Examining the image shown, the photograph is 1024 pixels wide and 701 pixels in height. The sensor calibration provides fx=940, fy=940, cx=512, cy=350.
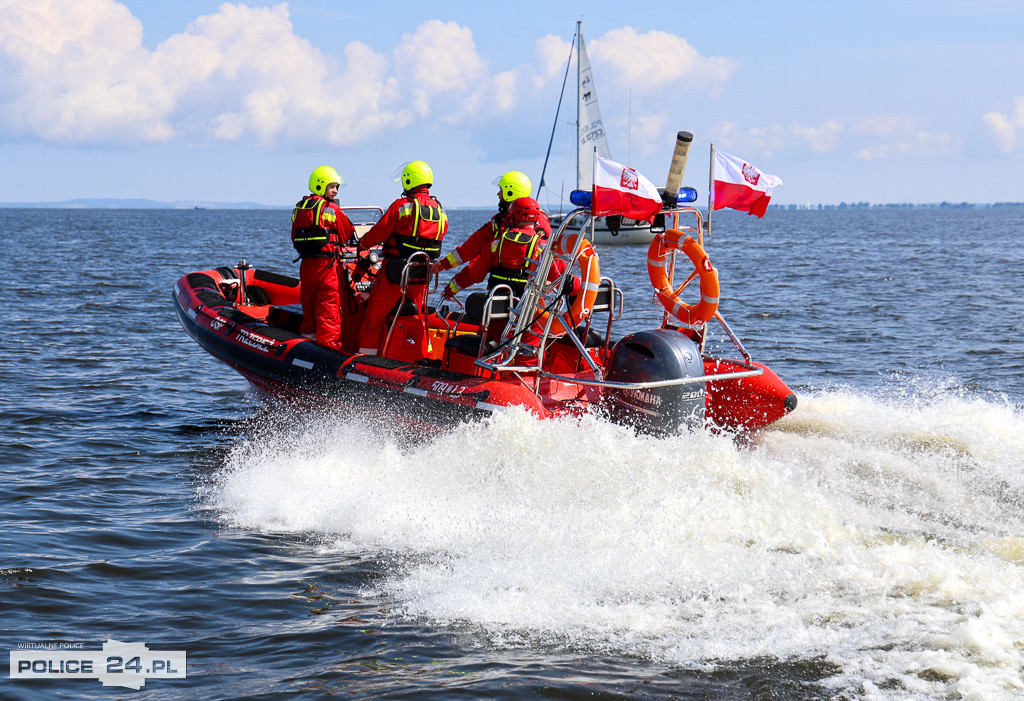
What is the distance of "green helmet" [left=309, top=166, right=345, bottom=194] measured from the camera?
706 cm

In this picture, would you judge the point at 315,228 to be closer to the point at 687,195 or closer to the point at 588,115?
the point at 687,195

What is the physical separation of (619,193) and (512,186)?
1280 millimetres

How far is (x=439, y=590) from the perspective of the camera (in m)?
4.38

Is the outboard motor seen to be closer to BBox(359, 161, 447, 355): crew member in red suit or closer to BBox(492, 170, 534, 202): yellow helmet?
BBox(492, 170, 534, 202): yellow helmet

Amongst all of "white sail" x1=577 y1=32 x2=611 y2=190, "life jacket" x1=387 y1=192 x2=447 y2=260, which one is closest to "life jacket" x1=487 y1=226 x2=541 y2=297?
"life jacket" x1=387 y1=192 x2=447 y2=260

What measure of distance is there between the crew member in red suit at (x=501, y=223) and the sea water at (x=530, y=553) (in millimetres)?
1328

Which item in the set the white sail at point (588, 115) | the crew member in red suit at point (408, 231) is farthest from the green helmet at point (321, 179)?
the white sail at point (588, 115)

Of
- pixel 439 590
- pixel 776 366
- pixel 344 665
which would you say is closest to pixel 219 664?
pixel 344 665

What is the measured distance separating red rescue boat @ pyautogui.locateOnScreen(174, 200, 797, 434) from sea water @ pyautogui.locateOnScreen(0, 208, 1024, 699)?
245mm

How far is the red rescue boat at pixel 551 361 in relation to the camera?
17.9ft

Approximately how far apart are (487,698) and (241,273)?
5959 mm

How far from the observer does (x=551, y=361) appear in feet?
20.5

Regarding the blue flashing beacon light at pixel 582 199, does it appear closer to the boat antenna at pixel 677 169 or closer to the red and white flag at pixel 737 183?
the boat antenna at pixel 677 169

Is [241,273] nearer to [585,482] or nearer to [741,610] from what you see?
[585,482]
